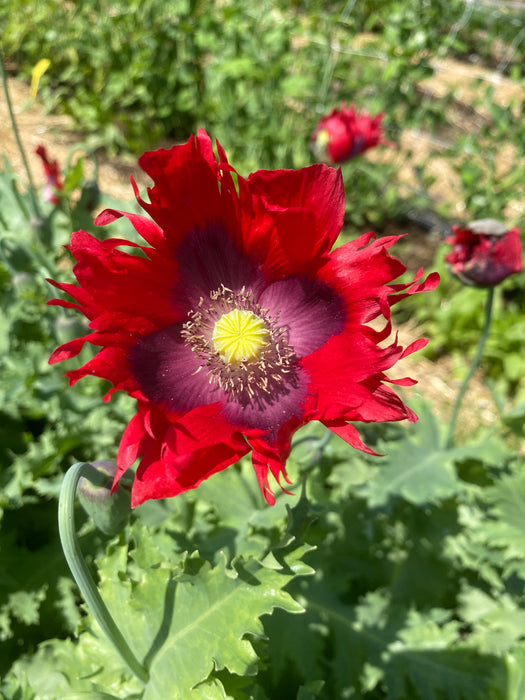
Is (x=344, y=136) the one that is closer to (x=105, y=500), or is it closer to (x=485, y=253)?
(x=485, y=253)

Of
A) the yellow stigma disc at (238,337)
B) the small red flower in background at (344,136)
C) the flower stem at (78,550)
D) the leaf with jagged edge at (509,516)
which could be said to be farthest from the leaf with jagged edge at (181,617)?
the small red flower in background at (344,136)

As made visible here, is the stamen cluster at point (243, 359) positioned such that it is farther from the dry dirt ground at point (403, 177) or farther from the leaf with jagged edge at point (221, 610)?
the dry dirt ground at point (403, 177)

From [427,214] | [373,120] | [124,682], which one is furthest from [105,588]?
[427,214]

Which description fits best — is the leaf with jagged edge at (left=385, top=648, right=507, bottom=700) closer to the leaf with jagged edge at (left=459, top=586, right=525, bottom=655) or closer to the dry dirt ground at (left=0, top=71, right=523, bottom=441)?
the leaf with jagged edge at (left=459, top=586, right=525, bottom=655)

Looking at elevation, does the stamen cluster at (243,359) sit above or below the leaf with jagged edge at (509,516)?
above

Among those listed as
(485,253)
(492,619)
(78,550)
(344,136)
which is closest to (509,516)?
(492,619)

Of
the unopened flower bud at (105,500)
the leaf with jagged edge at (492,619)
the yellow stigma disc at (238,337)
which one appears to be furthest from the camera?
the leaf with jagged edge at (492,619)
